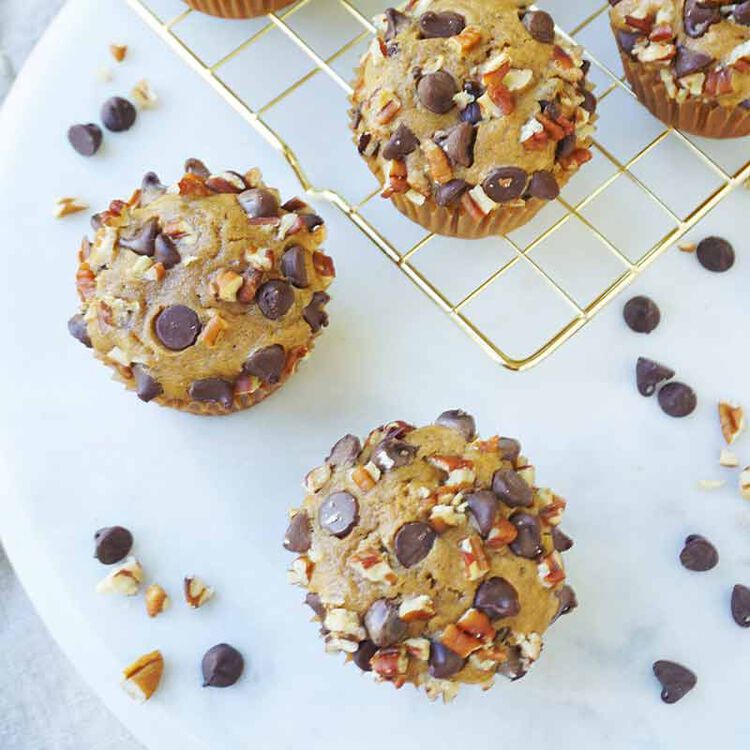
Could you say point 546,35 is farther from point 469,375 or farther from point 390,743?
point 390,743

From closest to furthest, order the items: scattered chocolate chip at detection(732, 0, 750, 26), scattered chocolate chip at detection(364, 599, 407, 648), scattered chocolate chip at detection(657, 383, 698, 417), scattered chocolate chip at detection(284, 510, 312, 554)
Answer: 1. scattered chocolate chip at detection(364, 599, 407, 648)
2. scattered chocolate chip at detection(284, 510, 312, 554)
3. scattered chocolate chip at detection(732, 0, 750, 26)
4. scattered chocolate chip at detection(657, 383, 698, 417)

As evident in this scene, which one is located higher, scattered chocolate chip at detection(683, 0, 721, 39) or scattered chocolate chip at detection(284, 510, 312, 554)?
scattered chocolate chip at detection(683, 0, 721, 39)

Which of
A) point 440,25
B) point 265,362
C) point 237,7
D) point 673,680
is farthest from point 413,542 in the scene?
point 237,7

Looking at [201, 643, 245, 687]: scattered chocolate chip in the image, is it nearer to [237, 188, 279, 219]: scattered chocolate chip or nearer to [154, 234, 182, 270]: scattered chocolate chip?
[154, 234, 182, 270]: scattered chocolate chip

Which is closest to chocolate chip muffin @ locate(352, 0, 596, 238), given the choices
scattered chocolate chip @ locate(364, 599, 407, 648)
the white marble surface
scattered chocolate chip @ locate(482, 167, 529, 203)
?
scattered chocolate chip @ locate(482, 167, 529, 203)

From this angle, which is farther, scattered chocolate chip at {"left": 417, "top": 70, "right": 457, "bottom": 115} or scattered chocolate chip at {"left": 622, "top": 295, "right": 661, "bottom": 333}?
scattered chocolate chip at {"left": 622, "top": 295, "right": 661, "bottom": 333}

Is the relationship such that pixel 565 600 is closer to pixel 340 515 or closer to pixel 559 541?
pixel 559 541

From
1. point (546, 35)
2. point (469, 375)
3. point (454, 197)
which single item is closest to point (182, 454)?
point (469, 375)
